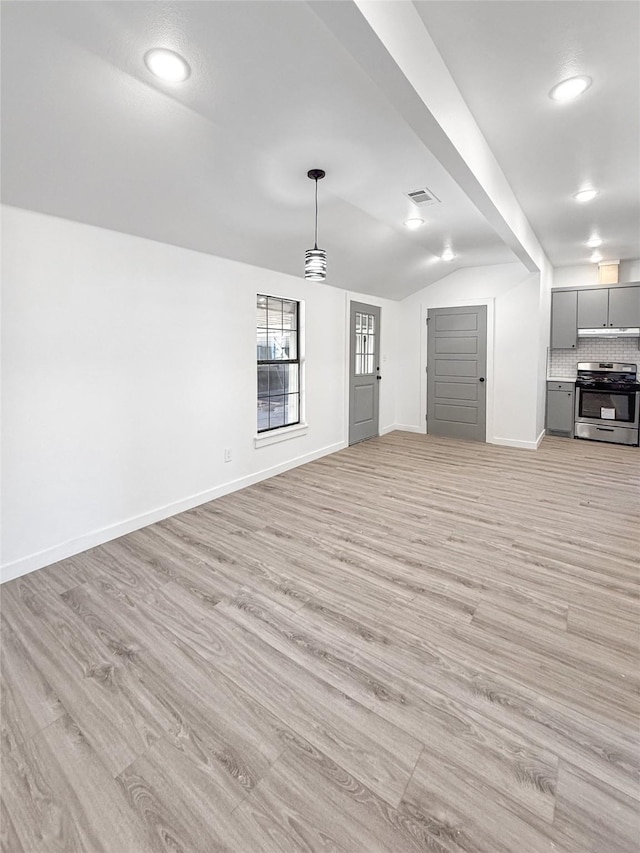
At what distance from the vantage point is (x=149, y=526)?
337 centimetres

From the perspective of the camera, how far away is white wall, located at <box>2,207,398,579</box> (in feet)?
8.56

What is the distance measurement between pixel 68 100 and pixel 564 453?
6.15m

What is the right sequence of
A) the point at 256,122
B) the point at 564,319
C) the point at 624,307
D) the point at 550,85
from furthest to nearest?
the point at 564,319 < the point at 624,307 < the point at 256,122 < the point at 550,85

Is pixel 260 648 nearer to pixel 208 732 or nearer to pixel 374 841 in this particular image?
pixel 208 732

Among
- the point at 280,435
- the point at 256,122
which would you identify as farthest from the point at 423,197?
the point at 280,435

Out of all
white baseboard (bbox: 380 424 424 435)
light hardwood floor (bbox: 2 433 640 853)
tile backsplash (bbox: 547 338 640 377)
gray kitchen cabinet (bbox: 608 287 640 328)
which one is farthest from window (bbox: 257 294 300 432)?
gray kitchen cabinet (bbox: 608 287 640 328)

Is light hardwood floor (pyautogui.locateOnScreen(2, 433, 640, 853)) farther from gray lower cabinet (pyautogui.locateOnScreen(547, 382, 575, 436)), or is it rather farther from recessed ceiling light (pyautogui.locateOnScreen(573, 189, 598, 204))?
gray lower cabinet (pyautogui.locateOnScreen(547, 382, 575, 436))

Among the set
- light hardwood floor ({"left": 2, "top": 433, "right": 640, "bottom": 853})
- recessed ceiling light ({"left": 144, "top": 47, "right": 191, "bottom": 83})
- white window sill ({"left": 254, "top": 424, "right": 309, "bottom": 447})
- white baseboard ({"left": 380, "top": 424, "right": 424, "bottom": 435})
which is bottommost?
light hardwood floor ({"left": 2, "top": 433, "right": 640, "bottom": 853})

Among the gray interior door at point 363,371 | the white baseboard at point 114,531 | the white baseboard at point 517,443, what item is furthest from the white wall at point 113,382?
the white baseboard at point 517,443

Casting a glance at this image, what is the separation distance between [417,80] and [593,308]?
5855 millimetres

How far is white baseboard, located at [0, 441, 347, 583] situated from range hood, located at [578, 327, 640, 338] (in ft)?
16.9

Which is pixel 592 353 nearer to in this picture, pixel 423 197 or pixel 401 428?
pixel 401 428

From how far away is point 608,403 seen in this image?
6098 millimetres

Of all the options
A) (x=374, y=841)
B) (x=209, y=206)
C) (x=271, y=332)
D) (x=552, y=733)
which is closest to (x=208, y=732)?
(x=374, y=841)
